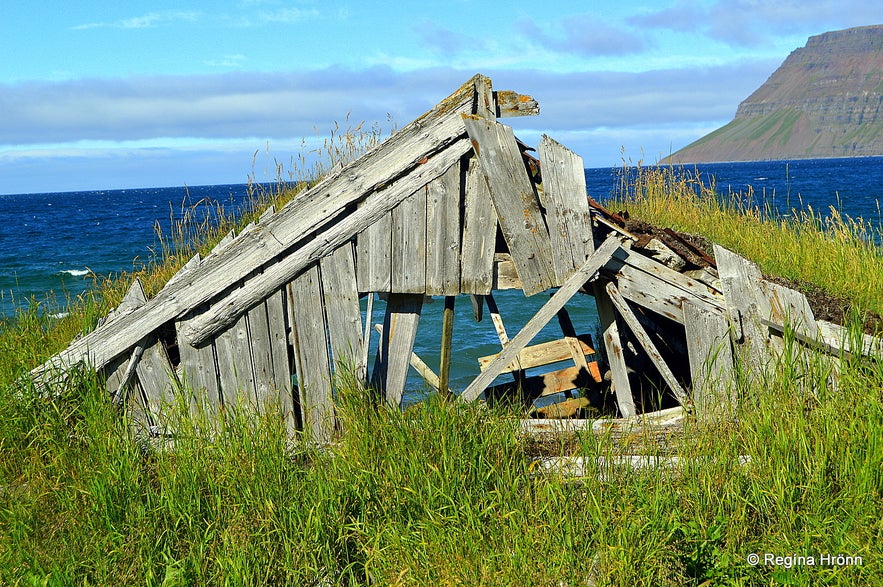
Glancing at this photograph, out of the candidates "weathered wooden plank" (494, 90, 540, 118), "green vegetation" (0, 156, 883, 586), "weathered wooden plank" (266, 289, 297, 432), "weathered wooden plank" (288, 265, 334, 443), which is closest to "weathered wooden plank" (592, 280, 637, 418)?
"green vegetation" (0, 156, 883, 586)

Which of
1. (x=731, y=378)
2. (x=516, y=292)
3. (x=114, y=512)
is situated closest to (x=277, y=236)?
(x=114, y=512)

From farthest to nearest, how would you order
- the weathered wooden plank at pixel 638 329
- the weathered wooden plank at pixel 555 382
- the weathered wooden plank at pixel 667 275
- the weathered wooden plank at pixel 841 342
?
the weathered wooden plank at pixel 555 382 < the weathered wooden plank at pixel 638 329 < the weathered wooden plank at pixel 667 275 < the weathered wooden plank at pixel 841 342

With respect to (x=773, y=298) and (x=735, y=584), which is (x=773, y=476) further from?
(x=773, y=298)

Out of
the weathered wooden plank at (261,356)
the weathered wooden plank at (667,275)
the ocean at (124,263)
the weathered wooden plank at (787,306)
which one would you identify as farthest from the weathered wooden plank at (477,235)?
the ocean at (124,263)

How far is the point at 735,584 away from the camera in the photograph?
3.25 meters

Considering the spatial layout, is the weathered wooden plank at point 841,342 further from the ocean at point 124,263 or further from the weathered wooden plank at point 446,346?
the ocean at point 124,263

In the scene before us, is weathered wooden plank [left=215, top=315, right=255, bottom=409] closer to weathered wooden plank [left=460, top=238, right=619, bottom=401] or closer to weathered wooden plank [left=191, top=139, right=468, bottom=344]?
weathered wooden plank [left=191, top=139, right=468, bottom=344]

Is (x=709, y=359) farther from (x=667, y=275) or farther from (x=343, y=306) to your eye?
(x=343, y=306)

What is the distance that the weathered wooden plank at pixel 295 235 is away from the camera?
4.70m

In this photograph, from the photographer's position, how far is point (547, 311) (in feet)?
16.9

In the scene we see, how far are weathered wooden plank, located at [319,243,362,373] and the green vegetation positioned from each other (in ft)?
0.70

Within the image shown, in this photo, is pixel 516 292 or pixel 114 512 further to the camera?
pixel 516 292

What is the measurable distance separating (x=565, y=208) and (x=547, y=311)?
723 mm

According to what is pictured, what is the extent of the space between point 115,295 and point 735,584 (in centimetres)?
624
